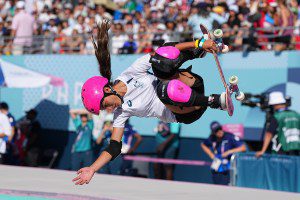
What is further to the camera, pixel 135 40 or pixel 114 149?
pixel 135 40

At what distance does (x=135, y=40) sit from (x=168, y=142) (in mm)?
2523

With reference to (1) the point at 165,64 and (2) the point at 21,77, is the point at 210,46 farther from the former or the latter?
(2) the point at 21,77

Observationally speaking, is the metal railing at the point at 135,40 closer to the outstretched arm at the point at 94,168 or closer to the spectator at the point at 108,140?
the spectator at the point at 108,140

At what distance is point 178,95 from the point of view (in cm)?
765

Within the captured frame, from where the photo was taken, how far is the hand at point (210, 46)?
7.62 m

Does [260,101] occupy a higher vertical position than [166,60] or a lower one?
lower

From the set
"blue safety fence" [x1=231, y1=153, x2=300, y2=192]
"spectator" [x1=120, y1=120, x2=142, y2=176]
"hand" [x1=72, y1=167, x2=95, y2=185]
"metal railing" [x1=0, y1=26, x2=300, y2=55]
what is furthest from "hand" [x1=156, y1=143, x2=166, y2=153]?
"hand" [x1=72, y1=167, x2=95, y2=185]

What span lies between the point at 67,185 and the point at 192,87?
122 inches

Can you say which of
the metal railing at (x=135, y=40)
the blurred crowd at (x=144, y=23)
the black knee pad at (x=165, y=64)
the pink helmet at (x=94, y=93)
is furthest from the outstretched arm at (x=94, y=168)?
the blurred crowd at (x=144, y=23)

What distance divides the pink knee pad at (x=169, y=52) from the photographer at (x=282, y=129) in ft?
17.9

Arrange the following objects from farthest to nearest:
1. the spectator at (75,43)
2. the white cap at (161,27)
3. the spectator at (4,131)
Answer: the spectator at (75,43)
the white cap at (161,27)
the spectator at (4,131)

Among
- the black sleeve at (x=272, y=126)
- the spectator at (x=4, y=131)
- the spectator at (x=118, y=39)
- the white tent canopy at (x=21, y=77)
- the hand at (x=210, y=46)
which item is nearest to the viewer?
the hand at (x=210, y=46)

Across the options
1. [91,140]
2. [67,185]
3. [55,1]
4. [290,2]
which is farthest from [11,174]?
[55,1]

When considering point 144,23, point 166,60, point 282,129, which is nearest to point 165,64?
point 166,60
